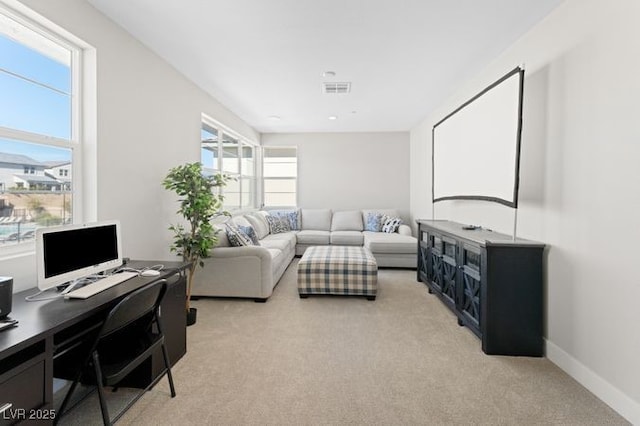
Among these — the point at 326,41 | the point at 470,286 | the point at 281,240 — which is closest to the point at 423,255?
the point at 470,286

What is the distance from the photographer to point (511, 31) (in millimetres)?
2549

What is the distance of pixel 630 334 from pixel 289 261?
4.07 metres

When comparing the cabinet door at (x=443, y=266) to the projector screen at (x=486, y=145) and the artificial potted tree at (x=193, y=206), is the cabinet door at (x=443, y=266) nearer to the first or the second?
the projector screen at (x=486, y=145)

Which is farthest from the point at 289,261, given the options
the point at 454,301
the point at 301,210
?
the point at 454,301

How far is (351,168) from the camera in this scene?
6680mm

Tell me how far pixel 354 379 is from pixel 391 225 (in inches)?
160

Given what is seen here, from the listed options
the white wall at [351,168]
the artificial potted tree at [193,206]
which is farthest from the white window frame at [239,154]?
the artificial potted tree at [193,206]

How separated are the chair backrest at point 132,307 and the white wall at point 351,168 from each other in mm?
5171

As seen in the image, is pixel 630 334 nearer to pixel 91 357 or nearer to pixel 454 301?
pixel 454 301

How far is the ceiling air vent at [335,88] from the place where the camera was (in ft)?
12.2

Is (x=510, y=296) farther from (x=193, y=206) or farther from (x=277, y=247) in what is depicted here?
(x=277, y=247)

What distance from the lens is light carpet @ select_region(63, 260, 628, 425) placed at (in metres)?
1.71

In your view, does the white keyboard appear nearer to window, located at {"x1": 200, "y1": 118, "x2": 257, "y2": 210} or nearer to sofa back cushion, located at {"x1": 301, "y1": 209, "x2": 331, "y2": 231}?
window, located at {"x1": 200, "y1": 118, "x2": 257, "y2": 210}

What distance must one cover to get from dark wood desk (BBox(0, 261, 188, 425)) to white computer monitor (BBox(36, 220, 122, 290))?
0.48 feet
